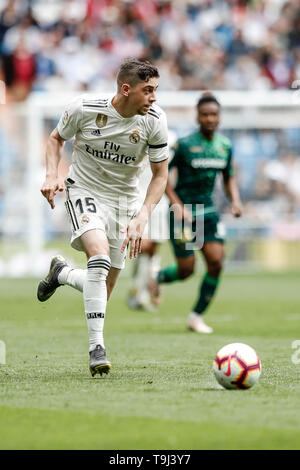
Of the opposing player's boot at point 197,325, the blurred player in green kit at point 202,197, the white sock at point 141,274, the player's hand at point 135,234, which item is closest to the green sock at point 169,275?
the blurred player in green kit at point 202,197

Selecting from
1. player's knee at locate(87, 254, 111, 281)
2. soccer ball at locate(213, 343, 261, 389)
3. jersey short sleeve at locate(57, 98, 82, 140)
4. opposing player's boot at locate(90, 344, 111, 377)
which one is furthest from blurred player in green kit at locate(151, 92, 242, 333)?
soccer ball at locate(213, 343, 261, 389)

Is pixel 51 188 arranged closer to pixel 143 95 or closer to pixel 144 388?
pixel 143 95

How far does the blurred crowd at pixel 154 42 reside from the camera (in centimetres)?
2164

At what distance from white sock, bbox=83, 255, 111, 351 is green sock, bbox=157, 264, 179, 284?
4491 millimetres

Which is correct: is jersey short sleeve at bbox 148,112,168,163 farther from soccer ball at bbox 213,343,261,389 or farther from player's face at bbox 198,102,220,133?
player's face at bbox 198,102,220,133

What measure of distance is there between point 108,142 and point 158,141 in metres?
0.37

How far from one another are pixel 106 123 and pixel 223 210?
1232 cm

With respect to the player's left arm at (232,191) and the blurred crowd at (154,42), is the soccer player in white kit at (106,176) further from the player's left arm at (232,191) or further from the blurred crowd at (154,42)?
the blurred crowd at (154,42)

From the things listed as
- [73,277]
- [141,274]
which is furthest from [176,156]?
[73,277]

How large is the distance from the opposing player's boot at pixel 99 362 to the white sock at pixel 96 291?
0.52 ft

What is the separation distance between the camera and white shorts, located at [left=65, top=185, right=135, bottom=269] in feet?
22.8
